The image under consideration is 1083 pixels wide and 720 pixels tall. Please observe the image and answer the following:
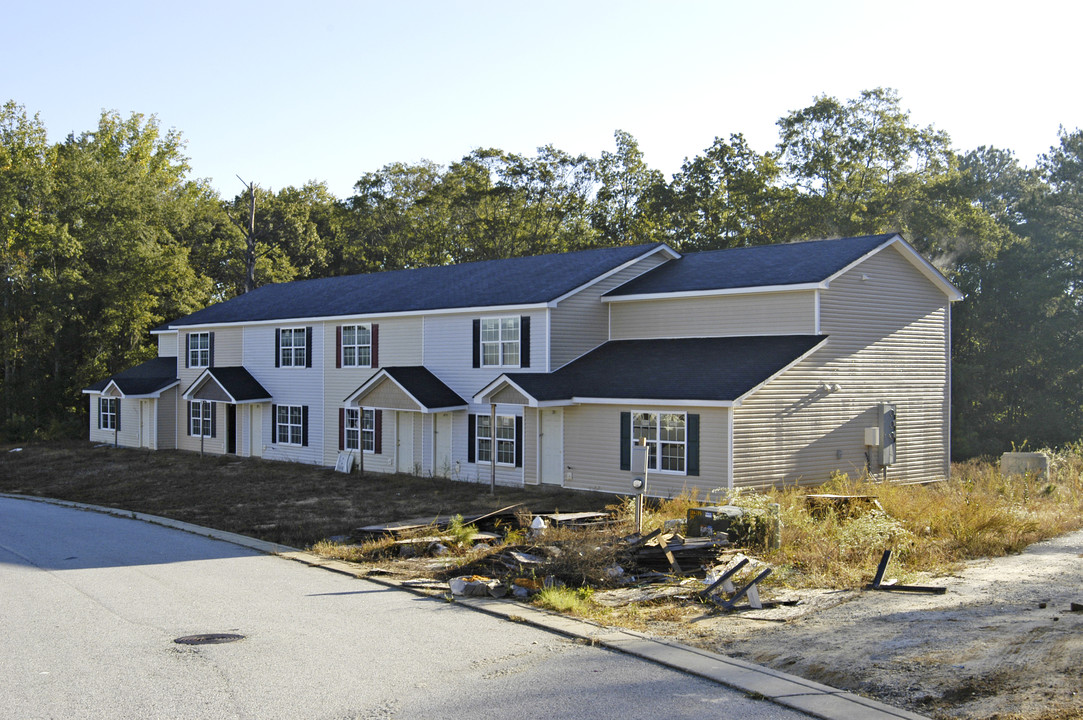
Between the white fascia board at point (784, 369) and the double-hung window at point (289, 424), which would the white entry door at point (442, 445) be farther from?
the white fascia board at point (784, 369)

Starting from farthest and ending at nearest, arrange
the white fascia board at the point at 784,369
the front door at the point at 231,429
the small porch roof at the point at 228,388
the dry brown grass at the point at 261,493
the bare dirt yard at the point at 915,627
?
the front door at the point at 231,429 → the small porch roof at the point at 228,388 → the white fascia board at the point at 784,369 → the dry brown grass at the point at 261,493 → the bare dirt yard at the point at 915,627

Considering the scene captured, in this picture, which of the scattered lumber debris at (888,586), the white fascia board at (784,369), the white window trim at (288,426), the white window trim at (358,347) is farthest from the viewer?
the white window trim at (288,426)

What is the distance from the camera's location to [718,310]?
961 inches

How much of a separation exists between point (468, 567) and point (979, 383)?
3481cm

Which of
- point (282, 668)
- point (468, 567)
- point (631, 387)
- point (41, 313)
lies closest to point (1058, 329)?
point (631, 387)

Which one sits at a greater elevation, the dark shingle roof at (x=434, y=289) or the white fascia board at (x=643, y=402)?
the dark shingle roof at (x=434, y=289)

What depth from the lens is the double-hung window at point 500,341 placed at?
85.7ft

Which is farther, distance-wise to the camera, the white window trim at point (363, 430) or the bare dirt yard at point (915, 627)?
the white window trim at point (363, 430)

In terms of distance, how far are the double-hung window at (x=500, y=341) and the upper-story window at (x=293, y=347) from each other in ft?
27.7

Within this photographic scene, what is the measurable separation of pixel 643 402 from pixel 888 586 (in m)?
10.1

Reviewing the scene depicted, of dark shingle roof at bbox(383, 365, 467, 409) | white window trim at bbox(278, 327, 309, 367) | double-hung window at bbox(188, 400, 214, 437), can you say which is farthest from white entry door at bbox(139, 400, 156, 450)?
dark shingle roof at bbox(383, 365, 467, 409)

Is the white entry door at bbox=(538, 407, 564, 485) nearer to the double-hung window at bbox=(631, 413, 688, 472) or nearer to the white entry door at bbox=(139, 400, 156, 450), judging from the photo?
the double-hung window at bbox=(631, 413, 688, 472)

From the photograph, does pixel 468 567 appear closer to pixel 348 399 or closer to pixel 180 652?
pixel 180 652

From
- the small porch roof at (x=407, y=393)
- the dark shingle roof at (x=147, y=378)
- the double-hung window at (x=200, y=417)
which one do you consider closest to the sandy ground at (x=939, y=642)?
the small porch roof at (x=407, y=393)
